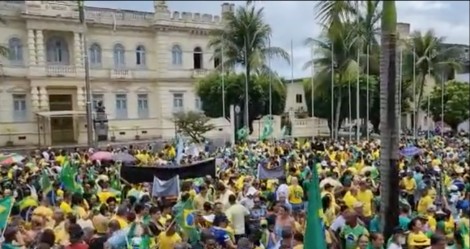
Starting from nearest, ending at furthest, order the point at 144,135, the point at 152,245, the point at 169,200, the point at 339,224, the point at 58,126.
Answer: the point at 152,245 → the point at 339,224 → the point at 169,200 → the point at 58,126 → the point at 144,135

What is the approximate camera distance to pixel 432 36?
39.2m

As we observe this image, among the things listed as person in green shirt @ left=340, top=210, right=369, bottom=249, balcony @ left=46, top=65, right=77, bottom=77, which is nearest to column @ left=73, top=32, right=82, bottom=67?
balcony @ left=46, top=65, right=77, bottom=77

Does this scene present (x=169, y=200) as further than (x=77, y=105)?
No

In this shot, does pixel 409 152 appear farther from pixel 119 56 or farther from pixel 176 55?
pixel 119 56

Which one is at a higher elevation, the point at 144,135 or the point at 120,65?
the point at 120,65

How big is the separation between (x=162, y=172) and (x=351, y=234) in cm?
531

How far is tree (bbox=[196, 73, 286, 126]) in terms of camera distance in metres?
37.8

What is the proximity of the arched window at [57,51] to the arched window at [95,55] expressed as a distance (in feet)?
5.63

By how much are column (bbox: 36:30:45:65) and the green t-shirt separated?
32923mm

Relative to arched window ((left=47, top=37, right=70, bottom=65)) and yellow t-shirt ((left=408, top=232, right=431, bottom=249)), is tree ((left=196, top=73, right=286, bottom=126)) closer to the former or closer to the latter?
arched window ((left=47, top=37, right=70, bottom=65))

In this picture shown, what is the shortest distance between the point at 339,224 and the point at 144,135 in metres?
33.9

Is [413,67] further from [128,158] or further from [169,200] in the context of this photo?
[169,200]

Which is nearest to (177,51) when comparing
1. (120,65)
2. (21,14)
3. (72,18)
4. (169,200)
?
(120,65)

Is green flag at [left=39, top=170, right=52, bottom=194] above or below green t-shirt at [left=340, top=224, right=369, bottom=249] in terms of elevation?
above
